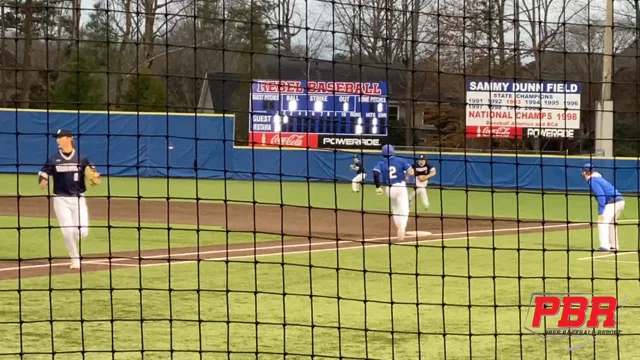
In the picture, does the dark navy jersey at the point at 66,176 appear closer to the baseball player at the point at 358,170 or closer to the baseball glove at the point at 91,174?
the baseball glove at the point at 91,174

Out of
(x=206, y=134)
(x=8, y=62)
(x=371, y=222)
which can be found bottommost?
(x=371, y=222)

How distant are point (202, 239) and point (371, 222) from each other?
5.15 meters

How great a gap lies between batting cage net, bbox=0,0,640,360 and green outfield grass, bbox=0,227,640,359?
0.04 m

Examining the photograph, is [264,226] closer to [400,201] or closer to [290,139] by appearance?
[400,201]

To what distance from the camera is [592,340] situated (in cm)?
768

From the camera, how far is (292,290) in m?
10.1

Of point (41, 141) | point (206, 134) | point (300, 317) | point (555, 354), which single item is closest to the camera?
point (555, 354)

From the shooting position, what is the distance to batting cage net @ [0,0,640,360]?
294 inches

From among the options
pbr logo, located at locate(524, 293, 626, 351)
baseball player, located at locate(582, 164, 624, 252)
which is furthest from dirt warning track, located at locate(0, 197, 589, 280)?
pbr logo, located at locate(524, 293, 626, 351)

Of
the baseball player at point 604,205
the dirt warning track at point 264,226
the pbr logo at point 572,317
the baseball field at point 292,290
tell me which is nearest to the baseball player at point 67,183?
the baseball field at point 292,290

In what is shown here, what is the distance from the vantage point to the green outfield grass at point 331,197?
23062mm

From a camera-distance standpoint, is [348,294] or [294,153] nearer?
[348,294]

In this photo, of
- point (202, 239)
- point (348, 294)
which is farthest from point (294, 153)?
point (348, 294)

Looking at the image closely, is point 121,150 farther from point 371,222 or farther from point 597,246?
point 597,246
